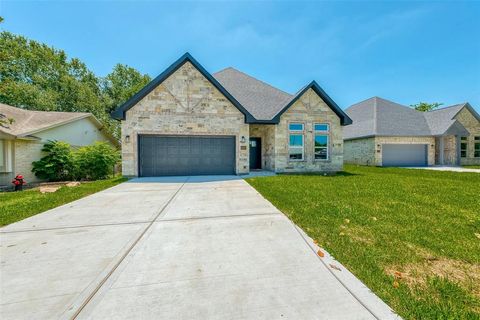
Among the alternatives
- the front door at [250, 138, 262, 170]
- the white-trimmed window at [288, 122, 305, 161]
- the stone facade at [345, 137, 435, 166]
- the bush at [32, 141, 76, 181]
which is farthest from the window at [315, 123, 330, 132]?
the bush at [32, 141, 76, 181]

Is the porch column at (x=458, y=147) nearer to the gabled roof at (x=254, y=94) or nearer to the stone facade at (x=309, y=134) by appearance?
the stone facade at (x=309, y=134)

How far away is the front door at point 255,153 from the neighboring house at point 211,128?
4.20 feet

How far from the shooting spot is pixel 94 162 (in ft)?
40.5

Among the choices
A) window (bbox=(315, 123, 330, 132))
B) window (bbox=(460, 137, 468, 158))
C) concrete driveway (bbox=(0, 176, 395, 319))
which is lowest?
concrete driveway (bbox=(0, 176, 395, 319))

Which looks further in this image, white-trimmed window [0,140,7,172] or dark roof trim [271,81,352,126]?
dark roof trim [271,81,352,126]

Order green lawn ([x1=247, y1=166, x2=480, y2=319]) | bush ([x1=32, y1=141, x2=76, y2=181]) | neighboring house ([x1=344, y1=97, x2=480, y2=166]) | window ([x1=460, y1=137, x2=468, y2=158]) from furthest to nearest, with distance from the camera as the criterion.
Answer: window ([x1=460, y1=137, x2=468, y2=158]) < neighboring house ([x1=344, y1=97, x2=480, y2=166]) < bush ([x1=32, y1=141, x2=76, y2=181]) < green lawn ([x1=247, y1=166, x2=480, y2=319])

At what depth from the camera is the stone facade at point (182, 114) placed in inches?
438

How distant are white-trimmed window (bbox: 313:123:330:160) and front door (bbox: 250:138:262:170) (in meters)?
3.88

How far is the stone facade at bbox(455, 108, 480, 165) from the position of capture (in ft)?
68.0

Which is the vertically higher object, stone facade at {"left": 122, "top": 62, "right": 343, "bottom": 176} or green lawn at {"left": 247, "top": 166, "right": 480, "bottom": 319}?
stone facade at {"left": 122, "top": 62, "right": 343, "bottom": 176}

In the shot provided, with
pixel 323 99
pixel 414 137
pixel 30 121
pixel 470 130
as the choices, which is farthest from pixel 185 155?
pixel 470 130

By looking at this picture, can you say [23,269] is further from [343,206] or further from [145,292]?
[343,206]

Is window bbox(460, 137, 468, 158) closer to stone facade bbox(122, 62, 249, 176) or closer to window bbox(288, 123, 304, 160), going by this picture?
window bbox(288, 123, 304, 160)

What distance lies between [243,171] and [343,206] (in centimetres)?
722
